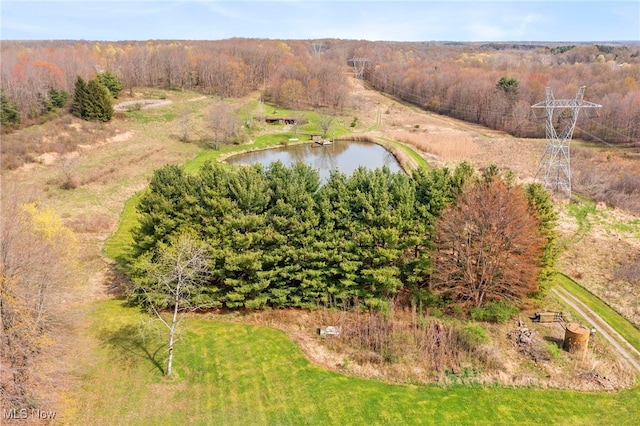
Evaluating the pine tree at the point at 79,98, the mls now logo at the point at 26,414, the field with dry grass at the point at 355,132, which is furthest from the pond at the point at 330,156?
the mls now logo at the point at 26,414

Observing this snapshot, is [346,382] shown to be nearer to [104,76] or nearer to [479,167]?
[479,167]

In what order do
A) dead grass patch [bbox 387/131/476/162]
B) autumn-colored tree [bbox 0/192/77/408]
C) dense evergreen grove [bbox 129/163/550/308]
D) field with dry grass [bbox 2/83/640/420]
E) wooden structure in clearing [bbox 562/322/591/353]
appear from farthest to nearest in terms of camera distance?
dead grass patch [bbox 387/131/476/162] < dense evergreen grove [bbox 129/163/550/308] < wooden structure in clearing [bbox 562/322/591/353] < field with dry grass [bbox 2/83/640/420] < autumn-colored tree [bbox 0/192/77/408]

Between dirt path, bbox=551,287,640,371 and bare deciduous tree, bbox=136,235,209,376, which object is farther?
bare deciduous tree, bbox=136,235,209,376

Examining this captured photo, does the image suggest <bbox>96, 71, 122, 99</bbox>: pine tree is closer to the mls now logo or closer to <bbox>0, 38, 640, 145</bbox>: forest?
<bbox>0, 38, 640, 145</bbox>: forest

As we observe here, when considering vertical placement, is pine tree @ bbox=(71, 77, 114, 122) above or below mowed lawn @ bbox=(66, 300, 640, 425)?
above

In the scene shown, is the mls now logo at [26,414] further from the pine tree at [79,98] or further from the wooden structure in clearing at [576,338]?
the pine tree at [79,98]

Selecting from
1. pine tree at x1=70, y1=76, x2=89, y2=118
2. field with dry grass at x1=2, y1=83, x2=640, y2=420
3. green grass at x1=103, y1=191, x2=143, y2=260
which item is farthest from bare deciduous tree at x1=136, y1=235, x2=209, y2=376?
pine tree at x1=70, y1=76, x2=89, y2=118

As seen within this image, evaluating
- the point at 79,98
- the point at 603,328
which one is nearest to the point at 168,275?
the point at 603,328
